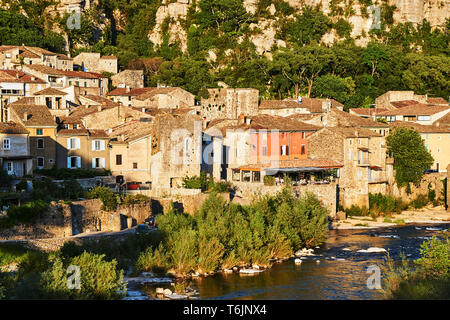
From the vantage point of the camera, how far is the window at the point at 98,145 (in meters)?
49.5

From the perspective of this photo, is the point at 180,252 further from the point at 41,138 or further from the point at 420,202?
the point at 420,202

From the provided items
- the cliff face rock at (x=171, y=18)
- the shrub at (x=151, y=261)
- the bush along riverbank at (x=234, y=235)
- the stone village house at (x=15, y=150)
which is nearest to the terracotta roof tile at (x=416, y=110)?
the bush along riverbank at (x=234, y=235)

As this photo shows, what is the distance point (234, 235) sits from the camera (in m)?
37.4

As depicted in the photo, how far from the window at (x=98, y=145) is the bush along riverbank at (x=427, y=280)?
25.4 m

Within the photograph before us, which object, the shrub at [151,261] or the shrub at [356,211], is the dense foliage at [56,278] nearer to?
the shrub at [151,261]

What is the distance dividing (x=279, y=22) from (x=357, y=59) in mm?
13963

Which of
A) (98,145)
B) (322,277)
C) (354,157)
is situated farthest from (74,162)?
(322,277)

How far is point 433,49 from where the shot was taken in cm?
9638

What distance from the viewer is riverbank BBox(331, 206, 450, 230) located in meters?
48.9

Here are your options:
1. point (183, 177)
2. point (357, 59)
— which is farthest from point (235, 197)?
point (357, 59)

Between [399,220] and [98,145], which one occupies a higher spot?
[98,145]

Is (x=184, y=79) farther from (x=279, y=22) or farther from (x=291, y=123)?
(x=291, y=123)

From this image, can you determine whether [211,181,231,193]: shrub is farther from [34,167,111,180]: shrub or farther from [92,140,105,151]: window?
[92,140,105,151]: window

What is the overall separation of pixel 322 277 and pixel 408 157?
81.1 feet
